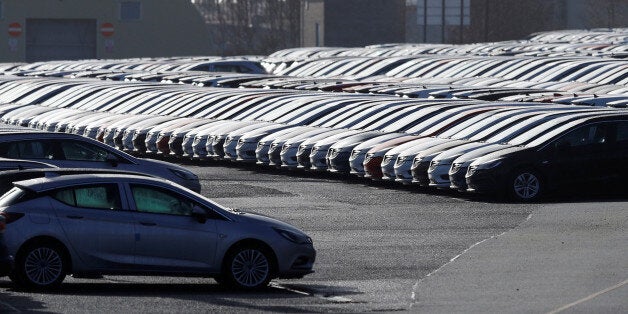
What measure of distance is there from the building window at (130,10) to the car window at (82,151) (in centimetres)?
7702

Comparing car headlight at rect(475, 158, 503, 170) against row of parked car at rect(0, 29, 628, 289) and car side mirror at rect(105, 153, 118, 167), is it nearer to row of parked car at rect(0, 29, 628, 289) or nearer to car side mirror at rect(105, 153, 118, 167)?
row of parked car at rect(0, 29, 628, 289)

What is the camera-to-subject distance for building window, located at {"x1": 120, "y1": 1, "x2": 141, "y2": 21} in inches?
3925

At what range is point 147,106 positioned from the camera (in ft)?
131

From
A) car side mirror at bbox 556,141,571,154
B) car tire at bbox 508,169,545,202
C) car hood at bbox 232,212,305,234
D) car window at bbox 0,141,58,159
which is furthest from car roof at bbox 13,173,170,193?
car side mirror at bbox 556,141,571,154

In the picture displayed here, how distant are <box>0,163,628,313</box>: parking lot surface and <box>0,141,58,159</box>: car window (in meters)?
3.62

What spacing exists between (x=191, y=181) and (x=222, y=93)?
50.5ft

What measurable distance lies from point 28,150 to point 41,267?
24.1 feet

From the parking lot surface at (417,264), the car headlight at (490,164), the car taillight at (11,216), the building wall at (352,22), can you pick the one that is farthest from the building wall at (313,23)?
the car taillight at (11,216)

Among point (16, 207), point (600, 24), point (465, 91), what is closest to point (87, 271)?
point (16, 207)

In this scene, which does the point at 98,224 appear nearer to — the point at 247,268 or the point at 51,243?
the point at 51,243

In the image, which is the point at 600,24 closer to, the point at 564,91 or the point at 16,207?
the point at 564,91

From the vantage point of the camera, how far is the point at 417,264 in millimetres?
18000

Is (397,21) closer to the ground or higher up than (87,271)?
higher up

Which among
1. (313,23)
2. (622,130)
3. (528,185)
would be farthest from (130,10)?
(528,185)
